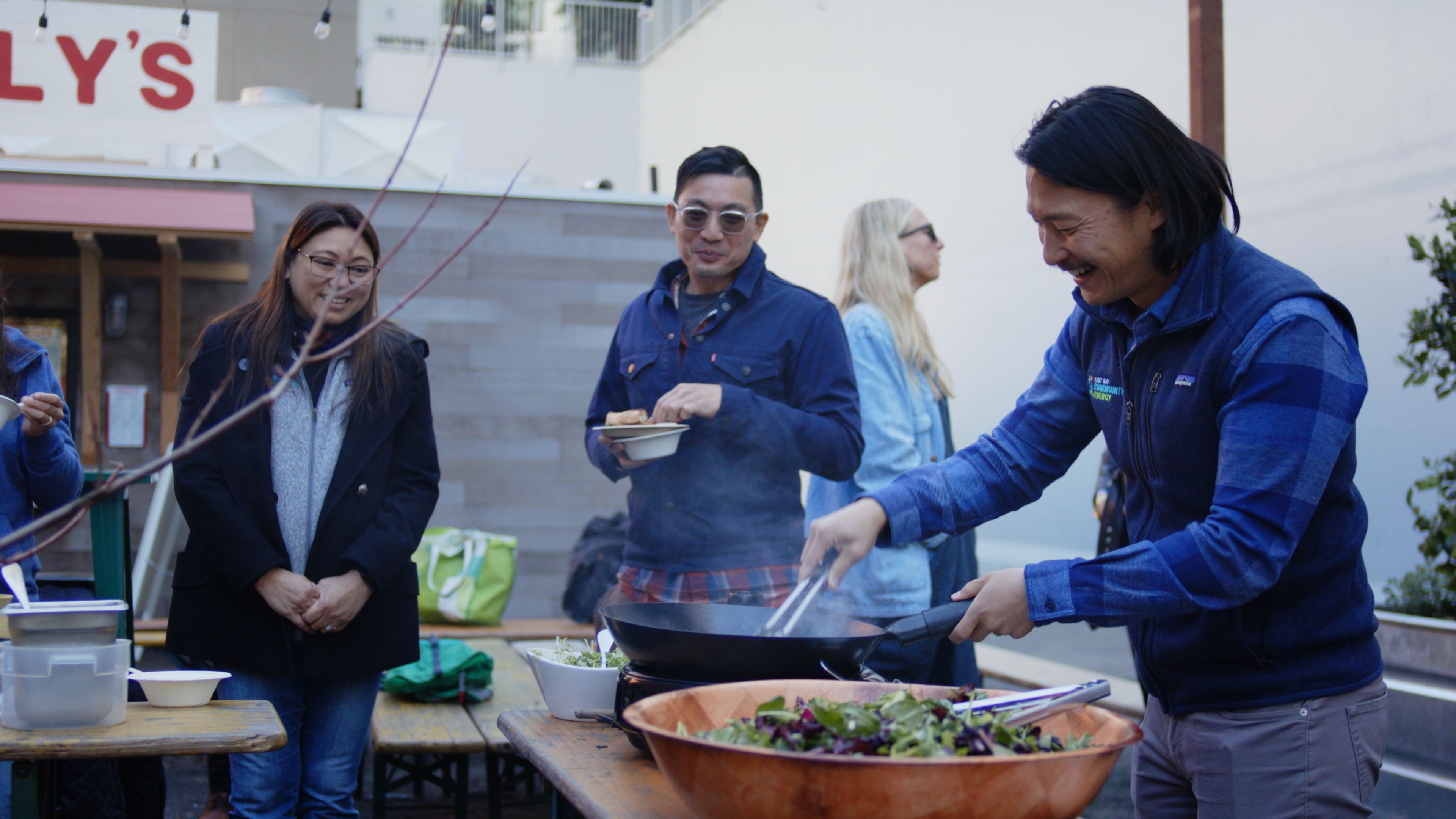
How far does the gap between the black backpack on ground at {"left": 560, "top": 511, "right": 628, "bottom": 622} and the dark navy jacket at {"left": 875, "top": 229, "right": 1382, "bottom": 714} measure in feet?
11.7

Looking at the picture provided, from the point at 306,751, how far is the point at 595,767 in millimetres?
1230

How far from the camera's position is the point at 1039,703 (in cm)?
147

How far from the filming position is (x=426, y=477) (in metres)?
2.80

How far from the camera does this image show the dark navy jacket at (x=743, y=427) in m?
2.56

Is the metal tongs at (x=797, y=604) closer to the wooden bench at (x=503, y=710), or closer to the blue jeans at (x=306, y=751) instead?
the blue jeans at (x=306, y=751)

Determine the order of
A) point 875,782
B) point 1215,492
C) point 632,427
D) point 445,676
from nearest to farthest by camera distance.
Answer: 1. point 875,782
2. point 1215,492
3. point 632,427
4. point 445,676

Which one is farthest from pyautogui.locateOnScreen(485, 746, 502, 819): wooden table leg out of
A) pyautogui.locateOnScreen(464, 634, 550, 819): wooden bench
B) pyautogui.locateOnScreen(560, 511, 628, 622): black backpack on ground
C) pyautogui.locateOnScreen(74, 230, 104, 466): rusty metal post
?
pyautogui.locateOnScreen(74, 230, 104, 466): rusty metal post

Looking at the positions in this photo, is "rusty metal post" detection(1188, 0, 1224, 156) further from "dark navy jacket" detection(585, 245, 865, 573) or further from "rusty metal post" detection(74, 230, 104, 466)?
"rusty metal post" detection(74, 230, 104, 466)

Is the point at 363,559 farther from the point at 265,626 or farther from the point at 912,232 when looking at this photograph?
the point at 912,232

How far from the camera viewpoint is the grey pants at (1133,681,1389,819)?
1.51 meters

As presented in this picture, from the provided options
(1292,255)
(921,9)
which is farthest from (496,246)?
(921,9)

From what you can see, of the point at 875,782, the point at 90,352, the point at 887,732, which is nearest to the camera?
the point at 875,782

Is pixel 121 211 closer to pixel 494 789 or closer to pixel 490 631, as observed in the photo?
pixel 490 631

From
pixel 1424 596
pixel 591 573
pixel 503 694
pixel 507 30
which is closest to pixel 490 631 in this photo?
pixel 591 573
